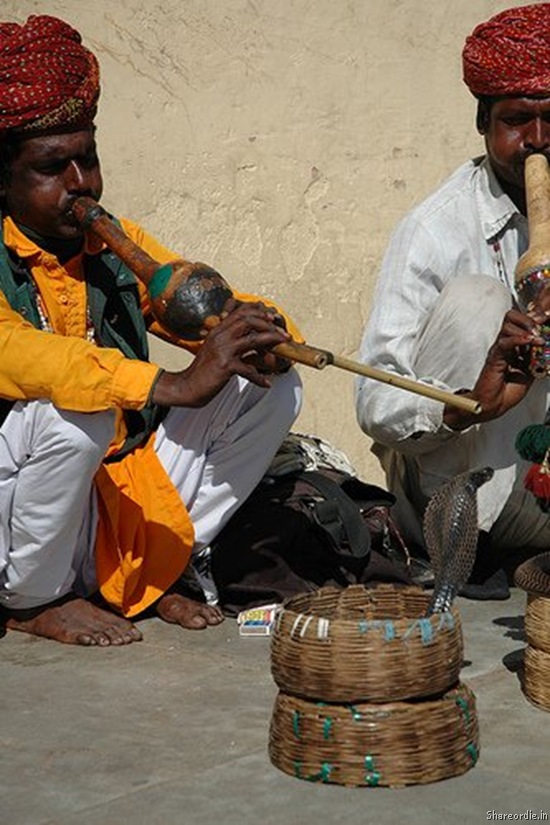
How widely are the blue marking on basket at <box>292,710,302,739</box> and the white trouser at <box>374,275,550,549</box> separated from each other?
149 cm

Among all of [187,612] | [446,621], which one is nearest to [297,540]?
[187,612]

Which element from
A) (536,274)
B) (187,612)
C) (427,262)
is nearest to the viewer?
(536,274)

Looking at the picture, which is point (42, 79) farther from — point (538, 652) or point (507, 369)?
point (538, 652)

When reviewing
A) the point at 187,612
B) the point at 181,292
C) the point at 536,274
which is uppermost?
the point at 536,274

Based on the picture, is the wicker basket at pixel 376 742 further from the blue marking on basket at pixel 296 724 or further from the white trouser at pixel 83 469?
the white trouser at pixel 83 469

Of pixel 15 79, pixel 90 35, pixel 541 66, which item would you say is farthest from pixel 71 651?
pixel 90 35

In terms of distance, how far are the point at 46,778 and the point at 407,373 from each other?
5.57 ft

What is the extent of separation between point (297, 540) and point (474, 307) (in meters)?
0.78

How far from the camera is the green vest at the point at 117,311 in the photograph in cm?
430

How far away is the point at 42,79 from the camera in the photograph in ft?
13.7

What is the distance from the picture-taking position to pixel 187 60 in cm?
592

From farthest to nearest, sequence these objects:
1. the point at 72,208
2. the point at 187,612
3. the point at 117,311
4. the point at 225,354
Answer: the point at 117,311
the point at 187,612
the point at 72,208
the point at 225,354

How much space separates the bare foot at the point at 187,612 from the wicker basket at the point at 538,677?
101 cm

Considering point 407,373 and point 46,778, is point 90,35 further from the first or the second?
point 46,778
